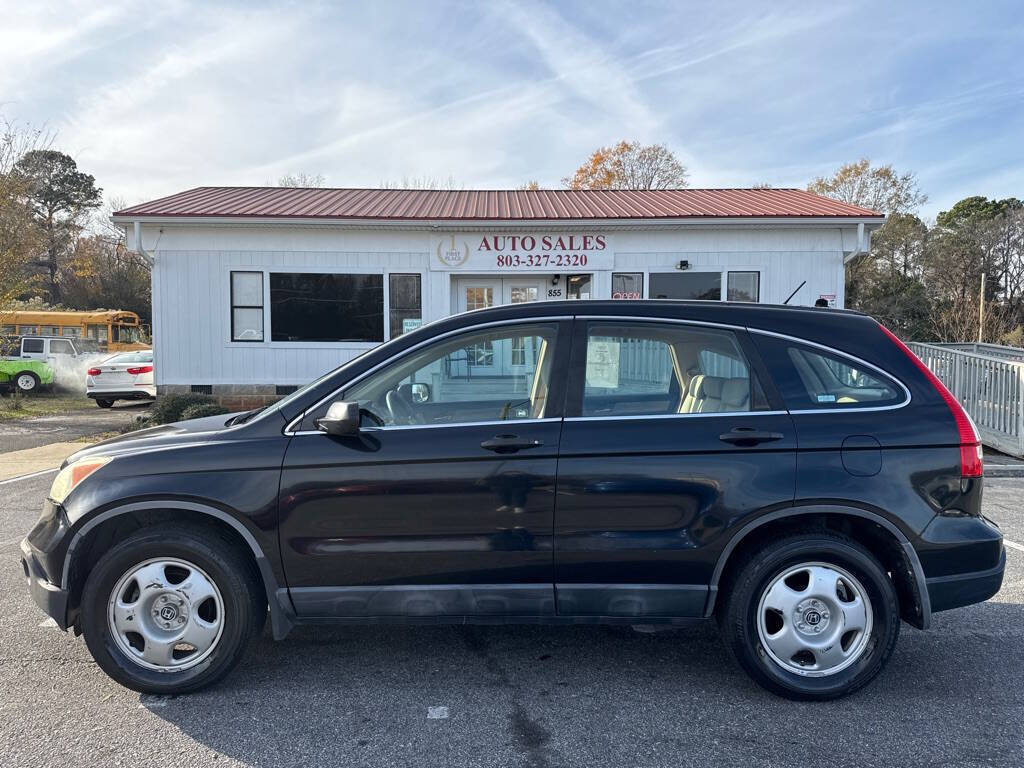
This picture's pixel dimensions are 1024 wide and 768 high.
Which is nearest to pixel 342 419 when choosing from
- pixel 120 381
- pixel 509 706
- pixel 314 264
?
pixel 509 706

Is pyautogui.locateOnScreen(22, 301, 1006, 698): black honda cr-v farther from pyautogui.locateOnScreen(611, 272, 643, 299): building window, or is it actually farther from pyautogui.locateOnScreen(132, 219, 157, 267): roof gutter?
pyautogui.locateOnScreen(132, 219, 157, 267): roof gutter

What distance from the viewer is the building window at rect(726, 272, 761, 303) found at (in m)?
12.5

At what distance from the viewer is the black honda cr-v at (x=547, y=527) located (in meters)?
3.09

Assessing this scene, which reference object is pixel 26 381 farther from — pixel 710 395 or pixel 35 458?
pixel 710 395

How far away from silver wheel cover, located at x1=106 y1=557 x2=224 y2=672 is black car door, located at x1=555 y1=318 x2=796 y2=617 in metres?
1.60

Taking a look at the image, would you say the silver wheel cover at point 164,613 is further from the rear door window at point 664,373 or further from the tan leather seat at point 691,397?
the tan leather seat at point 691,397

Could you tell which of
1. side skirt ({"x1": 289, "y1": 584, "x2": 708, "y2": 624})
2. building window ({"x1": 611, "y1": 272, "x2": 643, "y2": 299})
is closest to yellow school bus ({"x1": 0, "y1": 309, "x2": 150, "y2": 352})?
building window ({"x1": 611, "y1": 272, "x2": 643, "y2": 299})

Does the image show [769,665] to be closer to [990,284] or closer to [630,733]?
[630,733]

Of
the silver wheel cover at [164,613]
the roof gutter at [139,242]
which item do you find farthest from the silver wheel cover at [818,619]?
the roof gutter at [139,242]

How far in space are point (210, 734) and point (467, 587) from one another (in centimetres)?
119

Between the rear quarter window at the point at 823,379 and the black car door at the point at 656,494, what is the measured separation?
4.3 inches

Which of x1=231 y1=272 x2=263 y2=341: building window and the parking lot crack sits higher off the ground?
x1=231 y1=272 x2=263 y2=341: building window

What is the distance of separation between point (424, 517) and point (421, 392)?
64 centimetres

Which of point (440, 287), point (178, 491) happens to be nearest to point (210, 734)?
point (178, 491)
